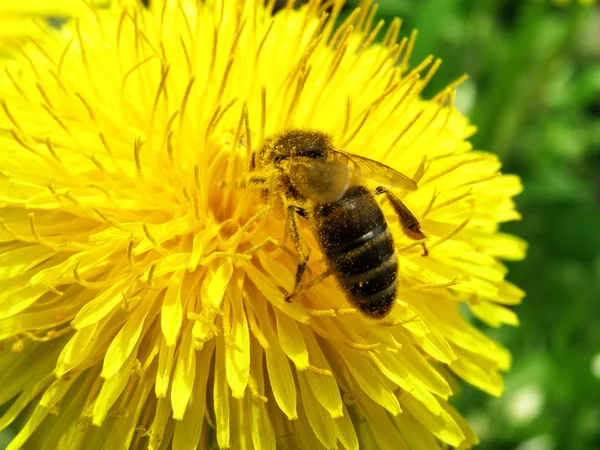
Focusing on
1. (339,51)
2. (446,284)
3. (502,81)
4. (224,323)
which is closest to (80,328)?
(224,323)

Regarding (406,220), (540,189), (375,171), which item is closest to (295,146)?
(375,171)

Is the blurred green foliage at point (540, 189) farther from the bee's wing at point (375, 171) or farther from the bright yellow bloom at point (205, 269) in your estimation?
the bee's wing at point (375, 171)

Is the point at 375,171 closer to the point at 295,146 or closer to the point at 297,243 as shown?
the point at 295,146

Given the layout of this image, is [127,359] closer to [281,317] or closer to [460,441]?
[281,317]

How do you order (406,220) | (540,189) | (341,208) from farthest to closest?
(540,189) < (406,220) < (341,208)

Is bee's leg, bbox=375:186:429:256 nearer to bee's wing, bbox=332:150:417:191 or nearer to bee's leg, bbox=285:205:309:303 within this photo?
bee's wing, bbox=332:150:417:191

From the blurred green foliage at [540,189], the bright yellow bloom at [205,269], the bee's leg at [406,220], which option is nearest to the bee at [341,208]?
the bee's leg at [406,220]

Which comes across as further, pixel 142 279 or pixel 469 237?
pixel 469 237
